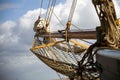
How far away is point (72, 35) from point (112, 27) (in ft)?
14.5

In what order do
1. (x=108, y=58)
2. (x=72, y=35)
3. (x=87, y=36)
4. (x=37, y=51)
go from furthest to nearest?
(x=37, y=51)
(x=72, y=35)
(x=87, y=36)
(x=108, y=58)

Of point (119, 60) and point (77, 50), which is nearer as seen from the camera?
point (119, 60)

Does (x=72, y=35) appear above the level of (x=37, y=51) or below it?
above

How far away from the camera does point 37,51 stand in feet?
52.9

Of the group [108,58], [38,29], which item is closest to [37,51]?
[38,29]

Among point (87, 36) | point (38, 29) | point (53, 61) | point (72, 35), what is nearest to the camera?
point (87, 36)

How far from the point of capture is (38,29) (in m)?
17.2

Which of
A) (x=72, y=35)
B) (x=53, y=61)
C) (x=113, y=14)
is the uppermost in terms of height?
(x=113, y=14)

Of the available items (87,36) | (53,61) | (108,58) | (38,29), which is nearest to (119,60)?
(108,58)

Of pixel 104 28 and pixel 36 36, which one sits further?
pixel 36 36

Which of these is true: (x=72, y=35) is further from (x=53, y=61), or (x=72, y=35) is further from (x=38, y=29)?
(x=38, y=29)

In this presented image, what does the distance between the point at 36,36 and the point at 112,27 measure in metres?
13.2

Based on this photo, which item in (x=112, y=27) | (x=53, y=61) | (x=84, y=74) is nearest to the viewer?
(x=112, y=27)

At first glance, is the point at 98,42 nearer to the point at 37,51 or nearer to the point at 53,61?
the point at 53,61
